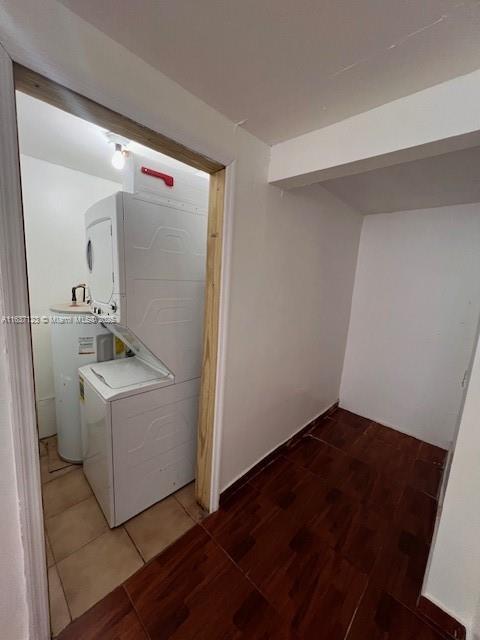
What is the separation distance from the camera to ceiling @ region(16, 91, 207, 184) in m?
1.39

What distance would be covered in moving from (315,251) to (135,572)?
7.52ft

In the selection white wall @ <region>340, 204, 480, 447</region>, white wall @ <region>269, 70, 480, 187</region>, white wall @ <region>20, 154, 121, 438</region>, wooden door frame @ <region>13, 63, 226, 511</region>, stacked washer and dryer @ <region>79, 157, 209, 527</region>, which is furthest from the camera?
white wall @ <region>340, 204, 480, 447</region>

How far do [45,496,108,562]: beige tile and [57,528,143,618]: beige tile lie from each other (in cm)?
5

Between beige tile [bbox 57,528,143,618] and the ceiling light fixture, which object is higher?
the ceiling light fixture

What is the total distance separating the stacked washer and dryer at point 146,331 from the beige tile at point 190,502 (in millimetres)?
56

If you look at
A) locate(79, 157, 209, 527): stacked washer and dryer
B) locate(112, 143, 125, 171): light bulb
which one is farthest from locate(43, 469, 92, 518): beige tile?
locate(112, 143, 125, 171): light bulb

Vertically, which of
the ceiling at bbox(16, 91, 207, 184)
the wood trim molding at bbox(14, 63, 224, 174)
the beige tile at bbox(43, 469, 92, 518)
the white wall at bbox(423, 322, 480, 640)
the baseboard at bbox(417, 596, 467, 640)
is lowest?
the beige tile at bbox(43, 469, 92, 518)

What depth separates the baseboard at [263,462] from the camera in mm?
1706

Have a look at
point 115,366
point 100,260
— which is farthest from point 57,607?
point 100,260

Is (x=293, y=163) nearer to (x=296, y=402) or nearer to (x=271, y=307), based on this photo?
(x=271, y=307)

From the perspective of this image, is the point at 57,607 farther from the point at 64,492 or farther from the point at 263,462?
the point at 263,462

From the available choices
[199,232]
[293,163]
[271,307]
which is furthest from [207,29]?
[271,307]

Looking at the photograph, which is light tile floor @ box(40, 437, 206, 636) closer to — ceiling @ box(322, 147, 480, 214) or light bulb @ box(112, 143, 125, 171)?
light bulb @ box(112, 143, 125, 171)

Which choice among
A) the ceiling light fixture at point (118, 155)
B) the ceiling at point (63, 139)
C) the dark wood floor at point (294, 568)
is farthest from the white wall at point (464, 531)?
the ceiling at point (63, 139)
